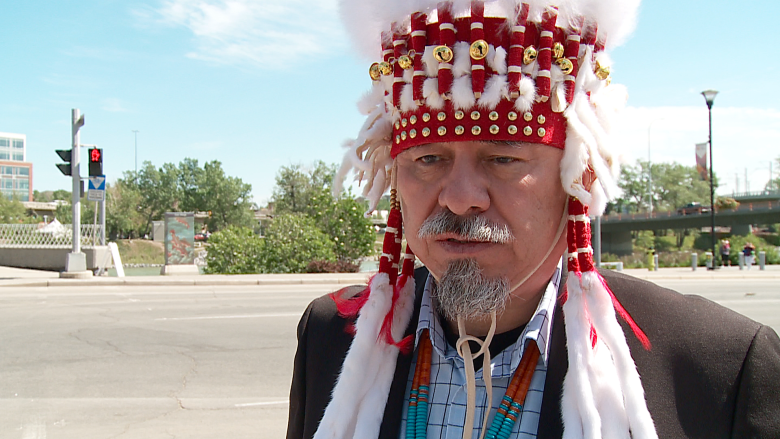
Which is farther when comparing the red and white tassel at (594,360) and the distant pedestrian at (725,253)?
the distant pedestrian at (725,253)

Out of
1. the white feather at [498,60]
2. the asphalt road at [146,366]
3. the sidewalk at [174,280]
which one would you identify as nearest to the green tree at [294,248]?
the sidewalk at [174,280]

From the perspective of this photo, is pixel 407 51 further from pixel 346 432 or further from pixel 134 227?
pixel 134 227

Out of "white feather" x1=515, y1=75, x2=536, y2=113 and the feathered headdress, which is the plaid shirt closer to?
the feathered headdress

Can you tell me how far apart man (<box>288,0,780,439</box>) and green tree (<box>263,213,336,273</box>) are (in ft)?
57.7

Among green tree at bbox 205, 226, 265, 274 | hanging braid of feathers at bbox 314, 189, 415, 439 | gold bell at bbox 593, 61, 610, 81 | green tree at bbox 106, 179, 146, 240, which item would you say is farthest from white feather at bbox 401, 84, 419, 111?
green tree at bbox 106, 179, 146, 240

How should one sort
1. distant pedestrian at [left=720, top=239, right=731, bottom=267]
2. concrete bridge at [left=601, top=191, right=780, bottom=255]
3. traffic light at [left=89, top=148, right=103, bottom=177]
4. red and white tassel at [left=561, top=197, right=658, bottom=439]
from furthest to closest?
concrete bridge at [left=601, top=191, right=780, bottom=255] → distant pedestrian at [left=720, top=239, right=731, bottom=267] → traffic light at [left=89, top=148, right=103, bottom=177] → red and white tassel at [left=561, top=197, right=658, bottom=439]

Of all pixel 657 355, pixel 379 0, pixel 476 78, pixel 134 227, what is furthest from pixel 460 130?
pixel 134 227

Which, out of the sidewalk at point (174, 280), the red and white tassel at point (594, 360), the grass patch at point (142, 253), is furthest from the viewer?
the grass patch at point (142, 253)

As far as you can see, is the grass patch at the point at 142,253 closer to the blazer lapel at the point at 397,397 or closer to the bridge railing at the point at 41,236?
the bridge railing at the point at 41,236

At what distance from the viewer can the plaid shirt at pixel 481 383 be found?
150 cm

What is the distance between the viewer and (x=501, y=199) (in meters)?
1.47

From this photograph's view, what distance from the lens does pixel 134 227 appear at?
252 ft

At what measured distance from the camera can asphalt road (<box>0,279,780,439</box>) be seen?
4.79m

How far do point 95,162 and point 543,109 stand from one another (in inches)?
645
